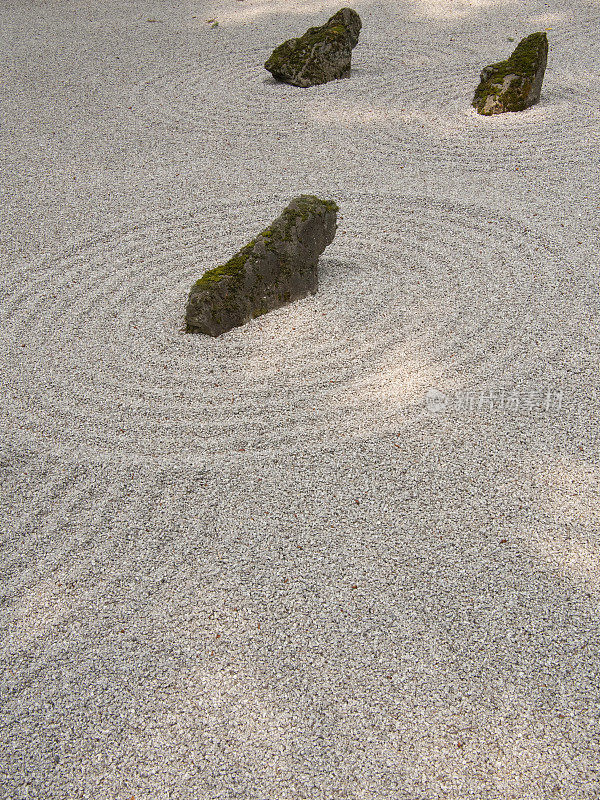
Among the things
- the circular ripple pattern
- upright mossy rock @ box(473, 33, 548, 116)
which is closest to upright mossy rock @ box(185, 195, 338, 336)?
the circular ripple pattern

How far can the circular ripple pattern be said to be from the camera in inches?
223

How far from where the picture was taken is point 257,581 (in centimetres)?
439

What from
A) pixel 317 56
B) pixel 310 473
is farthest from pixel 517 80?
pixel 310 473

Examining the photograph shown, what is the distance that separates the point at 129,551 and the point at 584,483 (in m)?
3.11

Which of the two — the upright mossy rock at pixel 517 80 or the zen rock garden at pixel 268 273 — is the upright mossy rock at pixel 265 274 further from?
the upright mossy rock at pixel 517 80

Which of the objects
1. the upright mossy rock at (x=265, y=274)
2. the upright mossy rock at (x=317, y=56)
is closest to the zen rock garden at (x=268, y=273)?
the upright mossy rock at (x=265, y=274)

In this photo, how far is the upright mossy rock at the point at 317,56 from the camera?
38.7 ft

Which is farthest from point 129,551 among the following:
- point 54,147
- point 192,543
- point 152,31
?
point 152,31

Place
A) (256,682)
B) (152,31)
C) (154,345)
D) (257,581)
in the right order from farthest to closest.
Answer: (152,31) < (154,345) < (257,581) < (256,682)

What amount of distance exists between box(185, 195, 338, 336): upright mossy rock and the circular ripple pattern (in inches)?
5.9

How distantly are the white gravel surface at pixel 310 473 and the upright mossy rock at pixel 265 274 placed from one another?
0.24 metres

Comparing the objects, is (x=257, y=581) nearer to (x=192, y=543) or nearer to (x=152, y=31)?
(x=192, y=543)

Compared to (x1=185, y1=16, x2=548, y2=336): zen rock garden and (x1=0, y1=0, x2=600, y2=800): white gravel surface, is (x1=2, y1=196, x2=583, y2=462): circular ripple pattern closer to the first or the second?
(x1=0, y1=0, x2=600, y2=800): white gravel surface

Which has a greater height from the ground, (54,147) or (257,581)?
(54,147)
